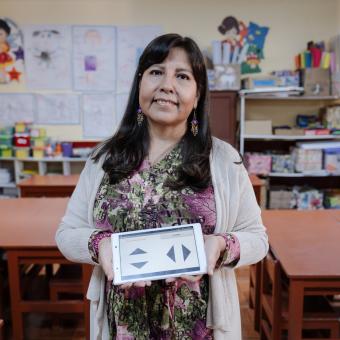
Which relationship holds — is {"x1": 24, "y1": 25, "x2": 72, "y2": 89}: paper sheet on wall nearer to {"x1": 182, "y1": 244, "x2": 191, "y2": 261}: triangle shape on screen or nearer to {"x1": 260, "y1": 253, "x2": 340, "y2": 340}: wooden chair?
{"x1": 260, "y1": 253, "x2": 340, "y2": 340}: wooden chair

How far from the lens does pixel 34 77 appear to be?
13.6 feet

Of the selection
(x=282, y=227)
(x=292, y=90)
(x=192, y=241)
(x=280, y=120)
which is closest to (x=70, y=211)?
(x=192, y=241)

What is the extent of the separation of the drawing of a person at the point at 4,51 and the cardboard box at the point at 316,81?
314cm

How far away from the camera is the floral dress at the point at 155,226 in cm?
99

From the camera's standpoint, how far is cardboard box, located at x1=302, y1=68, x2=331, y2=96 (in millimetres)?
3881

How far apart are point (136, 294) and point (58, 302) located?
44.7 inches

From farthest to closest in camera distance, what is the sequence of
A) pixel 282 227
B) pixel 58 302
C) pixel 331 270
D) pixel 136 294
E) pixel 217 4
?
1. pixel 217 4
2. pixel 282 227
3. pixel 58 302
4. pixel 331 270
5. pixel 136 294

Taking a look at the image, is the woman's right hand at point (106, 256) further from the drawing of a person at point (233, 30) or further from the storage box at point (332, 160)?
the drawing of a person at point (233, 30)

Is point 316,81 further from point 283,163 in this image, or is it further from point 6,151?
point 6,151

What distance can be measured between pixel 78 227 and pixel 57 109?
343cm

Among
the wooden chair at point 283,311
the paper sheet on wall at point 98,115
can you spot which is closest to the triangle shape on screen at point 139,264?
the wooden chair at point 283,311

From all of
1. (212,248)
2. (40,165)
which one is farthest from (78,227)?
(40,165)

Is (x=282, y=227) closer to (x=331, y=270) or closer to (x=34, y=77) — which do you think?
(x=331, y=270)

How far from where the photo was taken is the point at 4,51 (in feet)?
13.5
